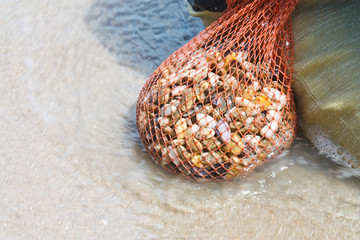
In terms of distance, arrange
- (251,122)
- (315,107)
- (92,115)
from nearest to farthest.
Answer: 1. (251,122)
2. (315,107)
3. (92,115)

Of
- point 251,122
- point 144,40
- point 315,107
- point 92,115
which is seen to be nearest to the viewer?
point 251,122

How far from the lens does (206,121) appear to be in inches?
57.2

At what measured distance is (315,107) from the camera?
160 cm

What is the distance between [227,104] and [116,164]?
1.74ft

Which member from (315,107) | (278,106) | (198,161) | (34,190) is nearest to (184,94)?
(198,161)

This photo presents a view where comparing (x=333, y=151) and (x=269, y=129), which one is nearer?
(x=269, y=129)

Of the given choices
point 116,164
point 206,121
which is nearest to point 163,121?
point 206,121

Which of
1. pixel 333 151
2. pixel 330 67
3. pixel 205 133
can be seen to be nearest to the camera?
pixel 205 133

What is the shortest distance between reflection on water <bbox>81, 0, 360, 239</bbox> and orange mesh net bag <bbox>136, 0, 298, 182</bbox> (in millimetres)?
69

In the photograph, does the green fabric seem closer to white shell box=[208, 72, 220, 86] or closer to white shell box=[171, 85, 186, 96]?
white shell box=[208, 72, 220, 86]

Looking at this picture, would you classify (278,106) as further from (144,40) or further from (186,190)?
(144,40)

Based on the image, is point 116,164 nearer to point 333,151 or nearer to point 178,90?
point 178,90

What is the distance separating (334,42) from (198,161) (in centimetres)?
72

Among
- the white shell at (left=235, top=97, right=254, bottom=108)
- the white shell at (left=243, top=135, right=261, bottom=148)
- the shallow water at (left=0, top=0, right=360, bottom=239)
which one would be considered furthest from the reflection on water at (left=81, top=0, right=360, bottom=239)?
the white shell at (left=235, top=97, right=254, bottom=108)
